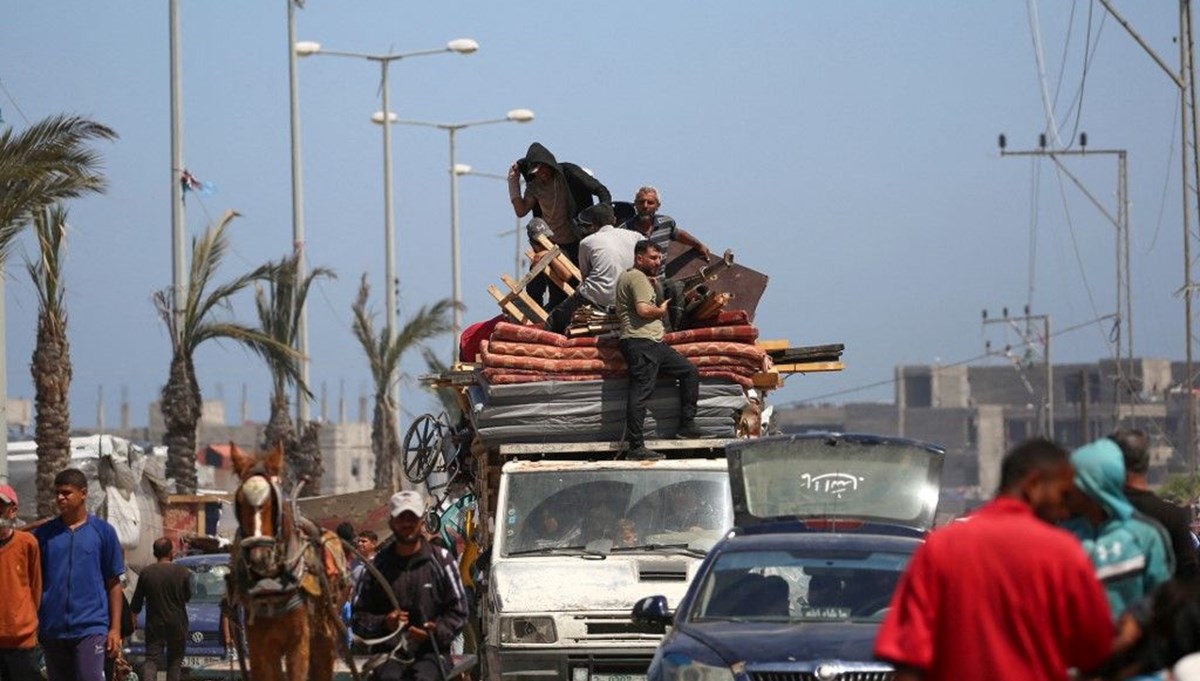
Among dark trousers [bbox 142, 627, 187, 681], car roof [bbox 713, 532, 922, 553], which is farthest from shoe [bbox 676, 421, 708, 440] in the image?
dark trousers [bbox 142, 627, 187, 681]

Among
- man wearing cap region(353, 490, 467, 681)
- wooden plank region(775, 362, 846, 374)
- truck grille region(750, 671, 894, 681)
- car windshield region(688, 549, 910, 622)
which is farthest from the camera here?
wooden plank region(775, 362, 846, 374)

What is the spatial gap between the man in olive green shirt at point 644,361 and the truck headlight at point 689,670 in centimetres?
528

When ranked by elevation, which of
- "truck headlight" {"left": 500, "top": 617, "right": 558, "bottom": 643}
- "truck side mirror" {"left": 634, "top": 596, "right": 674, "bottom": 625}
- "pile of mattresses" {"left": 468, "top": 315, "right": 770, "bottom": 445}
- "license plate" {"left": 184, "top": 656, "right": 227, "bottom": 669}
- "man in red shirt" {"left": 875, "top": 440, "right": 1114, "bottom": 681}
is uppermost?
"pile of mattresses" {"left": 468, "top": 315, "right": 770, "bottom": 445}

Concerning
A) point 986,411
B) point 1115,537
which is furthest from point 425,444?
point 986,411

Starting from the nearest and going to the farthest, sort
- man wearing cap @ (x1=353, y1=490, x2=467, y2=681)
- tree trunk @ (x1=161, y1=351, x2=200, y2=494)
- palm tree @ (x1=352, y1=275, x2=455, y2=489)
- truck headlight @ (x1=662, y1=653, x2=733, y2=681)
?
truck headlight @ (x1=662, y1=653, x2=733, y2=681) < man wearing cap @ (x1=353, y1=490, x2=467, y2=681) < tree trunk @ (x1=161, y1=351, x2=200, y2=494) < palm tree @ (x1=352, y1=275, x2=455, y2=489)

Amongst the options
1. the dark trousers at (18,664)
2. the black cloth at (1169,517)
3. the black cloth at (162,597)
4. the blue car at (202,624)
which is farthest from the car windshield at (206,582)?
the black cloth at (1169,517)

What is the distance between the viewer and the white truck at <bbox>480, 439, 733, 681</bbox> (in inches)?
596

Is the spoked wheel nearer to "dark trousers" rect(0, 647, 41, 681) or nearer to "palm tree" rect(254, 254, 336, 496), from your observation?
"dark trousers" rect(0, 647, 41, 681)

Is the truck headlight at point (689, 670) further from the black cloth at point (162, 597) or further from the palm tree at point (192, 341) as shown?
the palm tree at point (192, 341)

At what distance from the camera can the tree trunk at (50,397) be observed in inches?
1123

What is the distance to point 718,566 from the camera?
41.2 ft

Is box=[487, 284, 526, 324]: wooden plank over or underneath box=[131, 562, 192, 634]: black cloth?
over

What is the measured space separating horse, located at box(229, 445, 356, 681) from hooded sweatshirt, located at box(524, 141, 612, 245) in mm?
7575

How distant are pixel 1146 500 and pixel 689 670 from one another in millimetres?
2531
